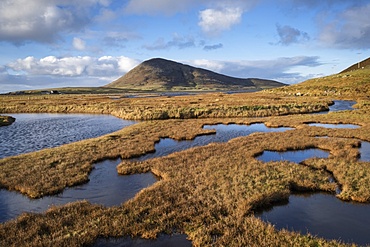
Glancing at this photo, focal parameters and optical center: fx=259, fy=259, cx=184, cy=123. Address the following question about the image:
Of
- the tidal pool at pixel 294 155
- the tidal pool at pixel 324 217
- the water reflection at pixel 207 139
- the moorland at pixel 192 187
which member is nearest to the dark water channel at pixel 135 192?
the tidal pool at pixel 324 217

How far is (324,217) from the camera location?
13.0 meters

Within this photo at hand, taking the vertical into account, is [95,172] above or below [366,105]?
below

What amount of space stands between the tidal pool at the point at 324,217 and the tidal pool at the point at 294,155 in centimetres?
782

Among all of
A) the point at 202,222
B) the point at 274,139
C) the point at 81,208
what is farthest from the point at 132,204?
the point at 274,139

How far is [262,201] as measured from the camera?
561 inches

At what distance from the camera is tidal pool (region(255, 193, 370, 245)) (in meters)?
11.6

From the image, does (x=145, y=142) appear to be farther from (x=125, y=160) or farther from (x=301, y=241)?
(x=301, y=241)

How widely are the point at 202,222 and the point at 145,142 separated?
19013 millimetres

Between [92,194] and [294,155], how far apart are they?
58.9ft

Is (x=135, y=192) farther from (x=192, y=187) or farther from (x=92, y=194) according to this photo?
(x=192, y=187)

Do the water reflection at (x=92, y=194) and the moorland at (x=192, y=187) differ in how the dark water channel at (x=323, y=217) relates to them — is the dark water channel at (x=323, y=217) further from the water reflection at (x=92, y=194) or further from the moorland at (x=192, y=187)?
the water reflection at (x=92, y=194)

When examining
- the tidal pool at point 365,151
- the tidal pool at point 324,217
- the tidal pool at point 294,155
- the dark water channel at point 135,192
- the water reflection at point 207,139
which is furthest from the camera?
the water reflection at point 207,139

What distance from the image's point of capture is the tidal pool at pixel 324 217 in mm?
11578

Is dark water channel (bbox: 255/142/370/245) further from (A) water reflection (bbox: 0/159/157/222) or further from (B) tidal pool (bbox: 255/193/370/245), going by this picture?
(A) water reflection (bbox: 0/159/157/222)
